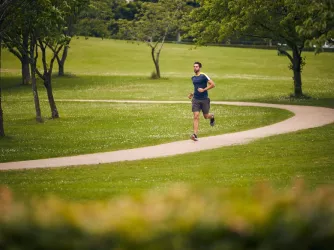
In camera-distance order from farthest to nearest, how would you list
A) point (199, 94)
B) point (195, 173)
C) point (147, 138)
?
1. point (147, 138)
2. point (199, 94)
3. point (195, 173)

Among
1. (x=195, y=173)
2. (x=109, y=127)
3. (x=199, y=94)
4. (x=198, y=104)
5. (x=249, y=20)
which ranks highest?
(x=249, y=20)

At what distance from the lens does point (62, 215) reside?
3801 mm

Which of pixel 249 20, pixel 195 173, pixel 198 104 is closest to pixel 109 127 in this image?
pixel 198 104

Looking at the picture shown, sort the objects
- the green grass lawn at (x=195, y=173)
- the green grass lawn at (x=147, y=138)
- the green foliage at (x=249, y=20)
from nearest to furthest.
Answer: the green grass lawn at (x=195, y=173), the green grass lawn at (x=147, y=138), the green foliage at (x=249, y=20)

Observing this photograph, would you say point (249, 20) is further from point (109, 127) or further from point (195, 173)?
point (195, 173)

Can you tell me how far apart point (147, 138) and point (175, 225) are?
1638 cm

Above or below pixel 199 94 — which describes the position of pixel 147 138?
below

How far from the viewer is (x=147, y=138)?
789 inches

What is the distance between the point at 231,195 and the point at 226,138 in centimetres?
1515

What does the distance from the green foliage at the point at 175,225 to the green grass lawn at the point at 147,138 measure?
678 centimetres

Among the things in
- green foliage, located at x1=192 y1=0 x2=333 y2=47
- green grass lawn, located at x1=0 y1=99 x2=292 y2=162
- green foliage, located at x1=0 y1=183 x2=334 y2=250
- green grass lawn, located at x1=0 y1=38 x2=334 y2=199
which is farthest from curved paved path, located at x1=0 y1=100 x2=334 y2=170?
green foliage, located at x1=0 y1=183 x2=334 y2=250

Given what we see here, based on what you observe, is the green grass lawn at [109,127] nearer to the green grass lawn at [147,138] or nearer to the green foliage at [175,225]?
the green grass lawn at [147,138]

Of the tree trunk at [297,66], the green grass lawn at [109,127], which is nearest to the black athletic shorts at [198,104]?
the green grass lawn at [109,127]

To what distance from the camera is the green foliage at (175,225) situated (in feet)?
12.0
